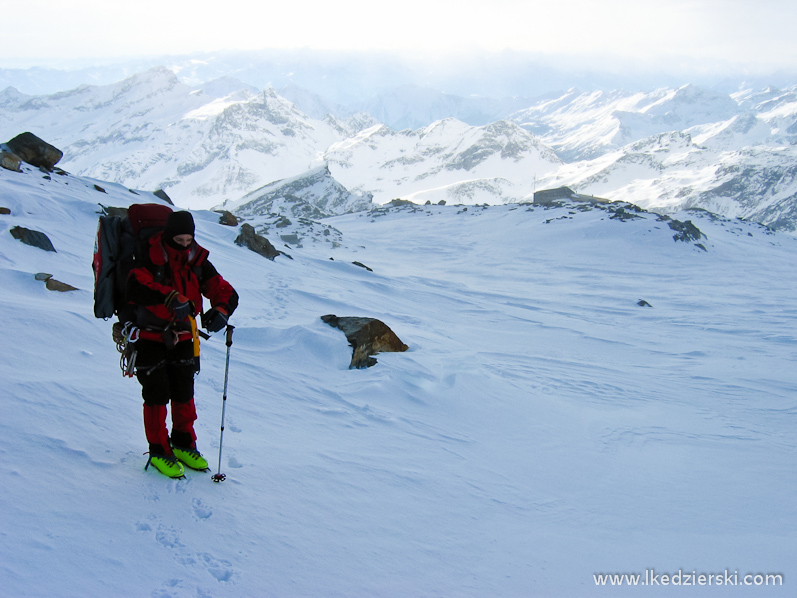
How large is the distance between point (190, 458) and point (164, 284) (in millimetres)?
1257

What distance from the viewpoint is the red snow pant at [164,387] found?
3.43m

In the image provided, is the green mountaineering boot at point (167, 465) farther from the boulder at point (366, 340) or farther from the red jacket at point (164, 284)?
the boulder at point (366, 340)

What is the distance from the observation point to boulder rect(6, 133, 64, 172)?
53.5 ft

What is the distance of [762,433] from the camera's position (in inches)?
266

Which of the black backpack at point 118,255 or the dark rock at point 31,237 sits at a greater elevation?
the black backpack at point 118,255

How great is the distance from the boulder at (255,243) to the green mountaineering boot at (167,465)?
13.8 m

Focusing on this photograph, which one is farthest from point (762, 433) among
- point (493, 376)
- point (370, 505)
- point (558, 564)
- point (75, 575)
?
point (75, 575)

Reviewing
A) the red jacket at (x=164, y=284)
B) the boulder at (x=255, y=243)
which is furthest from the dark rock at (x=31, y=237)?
the red jacket at (x=164, y=284)

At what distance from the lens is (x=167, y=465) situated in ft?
11.3

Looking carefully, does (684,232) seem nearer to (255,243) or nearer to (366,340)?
(255,243)

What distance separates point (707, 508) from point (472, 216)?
37.8 metres

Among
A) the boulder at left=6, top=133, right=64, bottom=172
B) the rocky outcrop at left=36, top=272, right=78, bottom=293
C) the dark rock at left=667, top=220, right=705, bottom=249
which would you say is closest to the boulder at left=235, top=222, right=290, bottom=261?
the boulder at left=6, top=133, right=64, bottom=172

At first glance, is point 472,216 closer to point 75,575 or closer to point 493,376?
point 493,376

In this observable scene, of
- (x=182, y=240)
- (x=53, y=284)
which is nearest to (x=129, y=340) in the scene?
(x=182, y=240)
